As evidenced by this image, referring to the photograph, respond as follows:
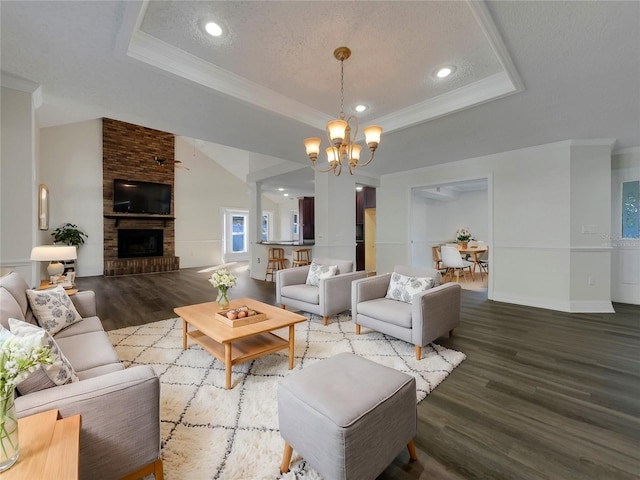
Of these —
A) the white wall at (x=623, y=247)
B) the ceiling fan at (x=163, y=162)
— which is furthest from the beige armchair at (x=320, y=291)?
the ceiling fan at (x=163, y=162)

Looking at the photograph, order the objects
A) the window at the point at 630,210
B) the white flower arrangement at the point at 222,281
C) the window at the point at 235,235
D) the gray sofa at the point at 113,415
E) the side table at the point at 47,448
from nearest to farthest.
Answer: the side table at the point at 47,448 < the gray sofa at the point at 113,415 < the white flower arrangement at the point at 222,281 < the window at the point at 630,210 < the window at the point at 235,235

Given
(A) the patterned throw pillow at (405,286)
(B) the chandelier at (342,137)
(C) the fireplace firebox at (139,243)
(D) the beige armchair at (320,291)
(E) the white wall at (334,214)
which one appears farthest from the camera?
(C) the fireplace firebox at (139,243)

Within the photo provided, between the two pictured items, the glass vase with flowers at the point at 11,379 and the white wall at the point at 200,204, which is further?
the white wall at the point at 200,204

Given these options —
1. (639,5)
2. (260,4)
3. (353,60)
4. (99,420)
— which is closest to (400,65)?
(353,60)

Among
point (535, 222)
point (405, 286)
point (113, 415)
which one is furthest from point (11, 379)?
point (535, 222)

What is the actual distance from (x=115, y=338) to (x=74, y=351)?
1.44 metres

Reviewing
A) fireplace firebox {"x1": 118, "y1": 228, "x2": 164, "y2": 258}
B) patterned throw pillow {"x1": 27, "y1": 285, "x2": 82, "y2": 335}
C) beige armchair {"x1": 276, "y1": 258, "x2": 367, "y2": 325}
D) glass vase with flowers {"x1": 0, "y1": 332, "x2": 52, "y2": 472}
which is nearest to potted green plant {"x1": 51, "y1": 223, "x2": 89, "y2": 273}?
fireplace firebox {"x1": 118, "y1": 228, "x2": 164, "y2": 258}

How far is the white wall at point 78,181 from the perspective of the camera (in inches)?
264

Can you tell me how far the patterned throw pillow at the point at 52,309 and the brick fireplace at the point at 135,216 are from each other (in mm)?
6014

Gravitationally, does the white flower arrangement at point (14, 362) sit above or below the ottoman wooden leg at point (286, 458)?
above

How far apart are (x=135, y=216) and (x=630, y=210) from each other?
1076cm

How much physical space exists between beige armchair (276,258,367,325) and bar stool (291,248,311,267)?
7.66 feet

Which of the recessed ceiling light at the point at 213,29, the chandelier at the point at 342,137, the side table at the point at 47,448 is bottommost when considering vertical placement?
the side table at the point at 47,448

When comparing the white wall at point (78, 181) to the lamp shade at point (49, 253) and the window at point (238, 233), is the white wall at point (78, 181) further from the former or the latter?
the lamp shade at point (49, 253)
